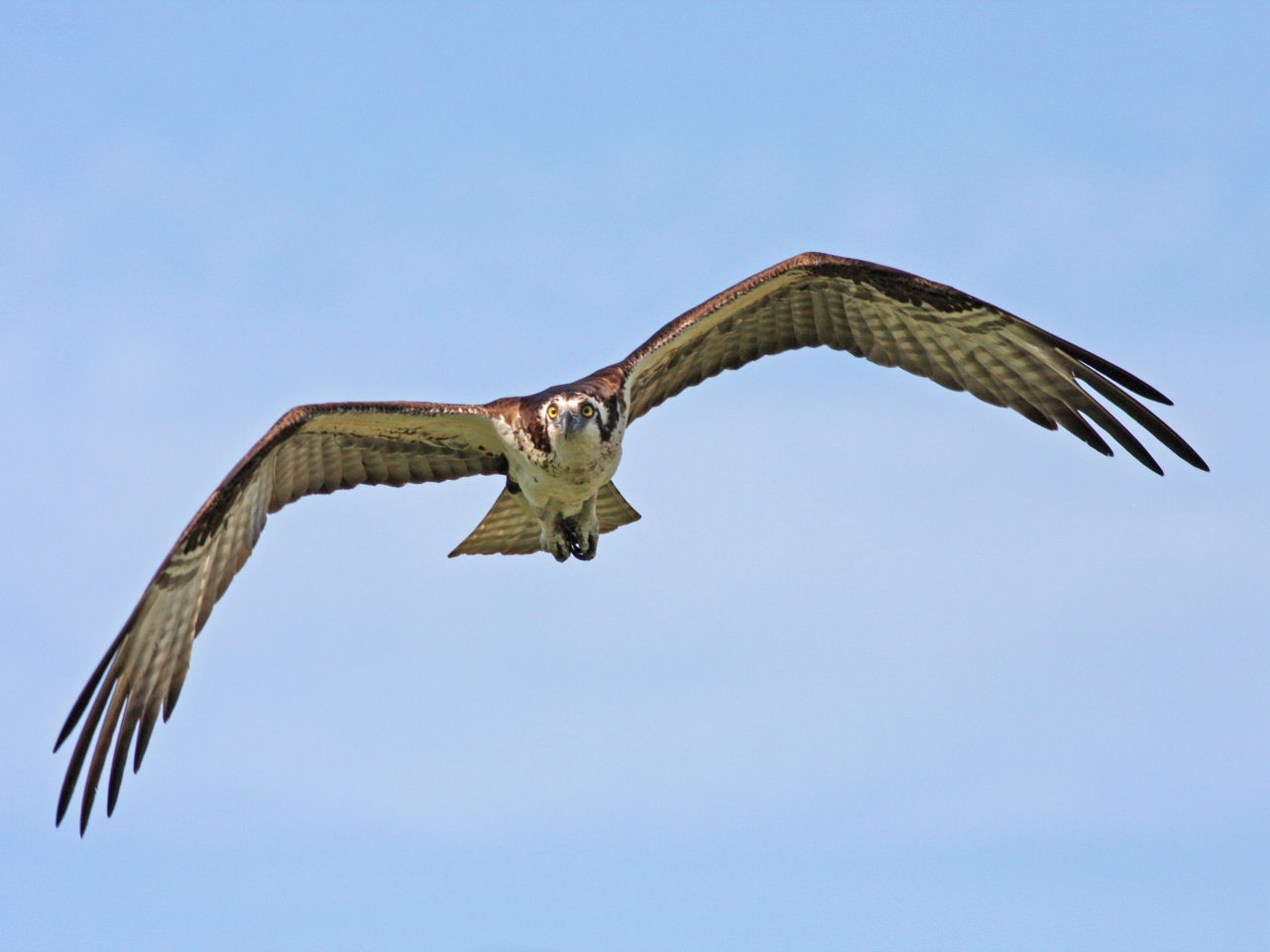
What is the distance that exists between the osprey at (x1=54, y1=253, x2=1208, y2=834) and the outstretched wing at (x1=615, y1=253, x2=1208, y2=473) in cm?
1

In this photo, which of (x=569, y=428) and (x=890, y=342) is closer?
(x=569, y=428)

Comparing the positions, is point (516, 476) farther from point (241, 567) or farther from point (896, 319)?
point (896, 319)

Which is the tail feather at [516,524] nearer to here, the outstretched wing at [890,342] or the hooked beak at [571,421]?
the outstretched wing at [890,342]

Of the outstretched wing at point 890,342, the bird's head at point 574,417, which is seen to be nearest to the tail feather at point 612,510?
the outstretched wing at point 890,342

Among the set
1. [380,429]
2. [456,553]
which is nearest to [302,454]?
[380,429]

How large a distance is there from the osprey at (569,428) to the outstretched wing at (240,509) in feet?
0.04

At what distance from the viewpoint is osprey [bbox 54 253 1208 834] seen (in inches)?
475

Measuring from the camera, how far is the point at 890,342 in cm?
1376

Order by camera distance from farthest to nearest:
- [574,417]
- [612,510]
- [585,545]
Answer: [612,510]
[585,545]
[574,417]

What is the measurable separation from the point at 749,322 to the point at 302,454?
3693 millimetres

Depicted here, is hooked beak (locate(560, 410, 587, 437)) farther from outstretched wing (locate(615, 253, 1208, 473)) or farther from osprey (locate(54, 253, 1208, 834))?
outstretched wing (locate(615, 253, 1208, 473))

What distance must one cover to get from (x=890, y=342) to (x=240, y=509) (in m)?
5.28

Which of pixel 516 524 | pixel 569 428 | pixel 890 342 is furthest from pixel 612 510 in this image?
pixel 890 342

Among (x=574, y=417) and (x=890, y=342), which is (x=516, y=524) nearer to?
(x=574, y=417)
